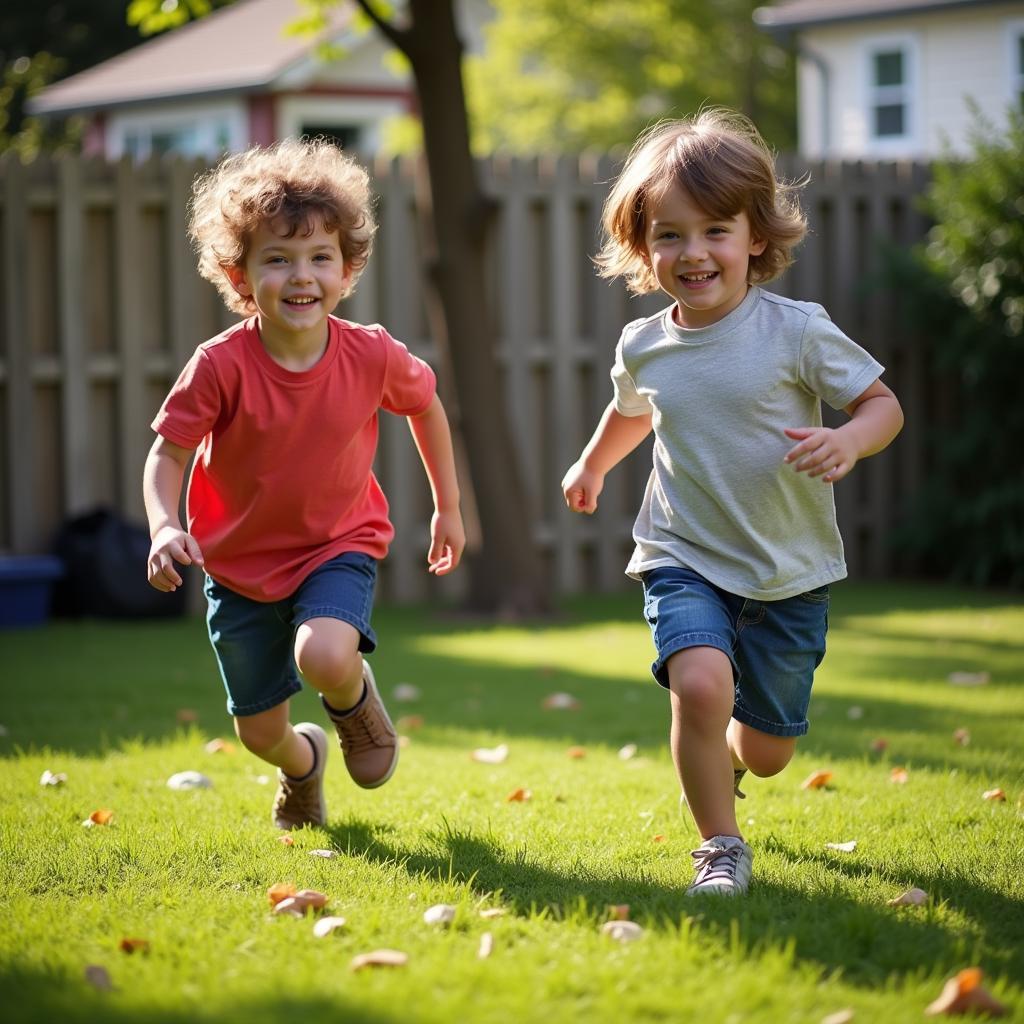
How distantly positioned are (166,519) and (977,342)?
8.02 meters

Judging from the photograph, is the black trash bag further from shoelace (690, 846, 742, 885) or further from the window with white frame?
the window with white frame

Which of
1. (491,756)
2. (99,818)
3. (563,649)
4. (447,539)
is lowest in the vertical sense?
(563,649)

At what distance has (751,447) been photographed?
150 inches

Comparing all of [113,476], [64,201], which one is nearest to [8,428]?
[113,476]

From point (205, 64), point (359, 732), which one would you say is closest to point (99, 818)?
point (359, 732)

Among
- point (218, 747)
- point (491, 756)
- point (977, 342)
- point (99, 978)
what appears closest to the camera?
point (99, 978)

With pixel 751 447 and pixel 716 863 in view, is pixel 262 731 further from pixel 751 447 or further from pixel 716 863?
pixel 751 447

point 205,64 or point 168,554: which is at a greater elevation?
A: point 205,64

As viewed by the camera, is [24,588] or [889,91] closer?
[24,588]

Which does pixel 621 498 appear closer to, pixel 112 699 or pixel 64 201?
pixel 64 201

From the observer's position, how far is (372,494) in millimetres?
4477

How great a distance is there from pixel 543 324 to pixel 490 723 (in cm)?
484

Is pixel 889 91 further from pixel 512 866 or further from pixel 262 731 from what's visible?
pixel 512 866

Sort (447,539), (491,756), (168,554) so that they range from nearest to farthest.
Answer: (168,554) → (447,539) → (491,756)
